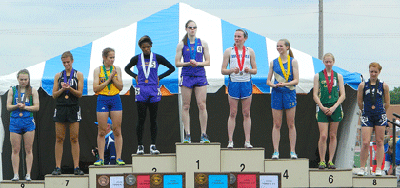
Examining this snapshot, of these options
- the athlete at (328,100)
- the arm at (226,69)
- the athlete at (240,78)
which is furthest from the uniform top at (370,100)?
the arm at (226,69)

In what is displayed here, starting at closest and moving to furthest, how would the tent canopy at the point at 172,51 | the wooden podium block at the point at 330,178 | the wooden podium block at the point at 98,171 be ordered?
the wooden podium block at the point at 98,171, the wooden podium block at the point at 330,178, the tent canopy at the point at 172,51

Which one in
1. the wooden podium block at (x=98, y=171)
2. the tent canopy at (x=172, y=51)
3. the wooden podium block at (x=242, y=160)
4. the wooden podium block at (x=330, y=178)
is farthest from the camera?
the tent canopy at (x=172, y=51)

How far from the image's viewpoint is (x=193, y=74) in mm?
5676

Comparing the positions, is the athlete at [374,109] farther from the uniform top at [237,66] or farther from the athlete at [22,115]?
the athlete at [22,115]

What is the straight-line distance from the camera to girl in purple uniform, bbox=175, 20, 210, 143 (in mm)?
5672

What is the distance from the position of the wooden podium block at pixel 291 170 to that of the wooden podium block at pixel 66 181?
7.18 ft

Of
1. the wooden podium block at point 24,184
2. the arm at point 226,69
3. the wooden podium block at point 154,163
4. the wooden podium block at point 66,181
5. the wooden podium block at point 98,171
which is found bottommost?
the wooden podium block at point 24,184

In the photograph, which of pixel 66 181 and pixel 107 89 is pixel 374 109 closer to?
pixel 107 89

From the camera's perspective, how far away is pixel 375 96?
19.0ft

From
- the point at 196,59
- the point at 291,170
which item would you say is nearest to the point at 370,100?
the point at 291,170

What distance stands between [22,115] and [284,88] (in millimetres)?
3234

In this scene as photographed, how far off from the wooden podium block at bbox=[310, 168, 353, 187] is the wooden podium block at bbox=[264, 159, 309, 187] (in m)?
0.10

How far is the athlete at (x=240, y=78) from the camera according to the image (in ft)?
18.9

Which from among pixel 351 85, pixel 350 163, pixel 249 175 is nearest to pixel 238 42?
pixel 249 175
